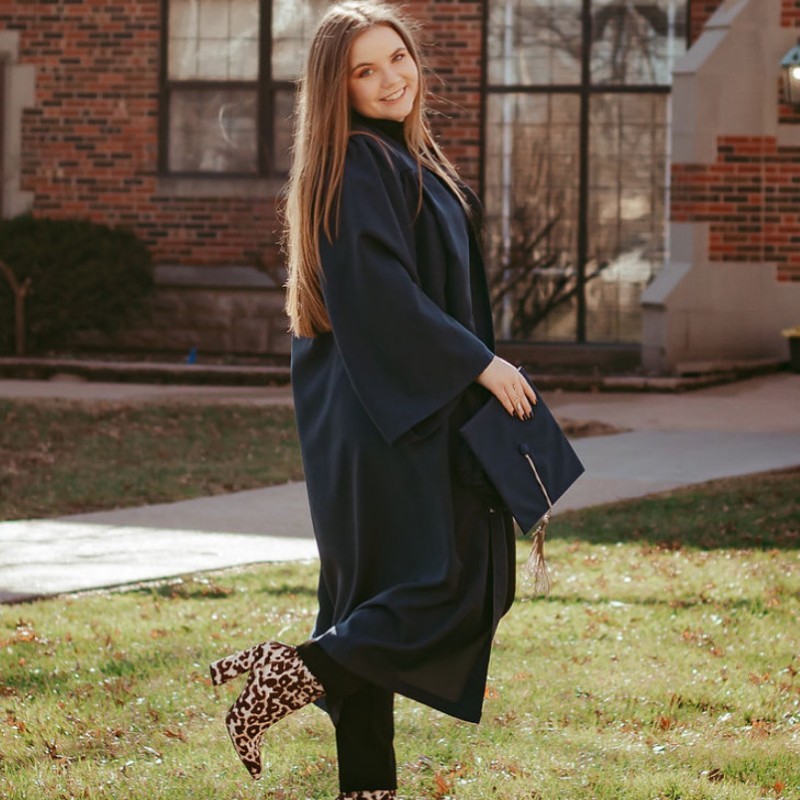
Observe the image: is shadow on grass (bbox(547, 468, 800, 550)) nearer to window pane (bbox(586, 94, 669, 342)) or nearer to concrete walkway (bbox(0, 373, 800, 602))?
concrete walkway (bbox(0, 373, 800, 602))

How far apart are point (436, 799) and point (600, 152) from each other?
39.1ft

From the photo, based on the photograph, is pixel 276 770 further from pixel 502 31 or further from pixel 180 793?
pixel 502 31

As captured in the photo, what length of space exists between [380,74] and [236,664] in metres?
1.38

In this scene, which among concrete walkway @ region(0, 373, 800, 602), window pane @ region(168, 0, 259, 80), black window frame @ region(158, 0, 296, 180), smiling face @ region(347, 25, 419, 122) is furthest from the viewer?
window pane @ region(168, 0, 259, 80)

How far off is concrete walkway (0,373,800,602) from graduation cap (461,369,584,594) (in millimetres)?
3518

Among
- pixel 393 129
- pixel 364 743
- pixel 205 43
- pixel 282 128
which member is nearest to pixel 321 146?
pixel 393 129

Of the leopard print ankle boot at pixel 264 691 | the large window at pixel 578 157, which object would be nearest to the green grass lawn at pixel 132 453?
the large window at pixel 578 157

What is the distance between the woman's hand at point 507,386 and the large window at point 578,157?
38.3 ft

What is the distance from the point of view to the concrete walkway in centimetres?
729

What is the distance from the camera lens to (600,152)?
1548cm

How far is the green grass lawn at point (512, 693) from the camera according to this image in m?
4.33

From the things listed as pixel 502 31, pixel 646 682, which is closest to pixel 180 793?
pixel 646 682

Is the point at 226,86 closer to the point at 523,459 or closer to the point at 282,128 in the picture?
the point at 282,128

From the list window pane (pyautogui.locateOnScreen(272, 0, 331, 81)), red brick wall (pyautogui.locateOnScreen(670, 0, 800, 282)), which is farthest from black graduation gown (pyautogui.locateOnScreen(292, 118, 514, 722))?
window pane (pyautogui.locateOnScreen(272, 0, 331, 81))
